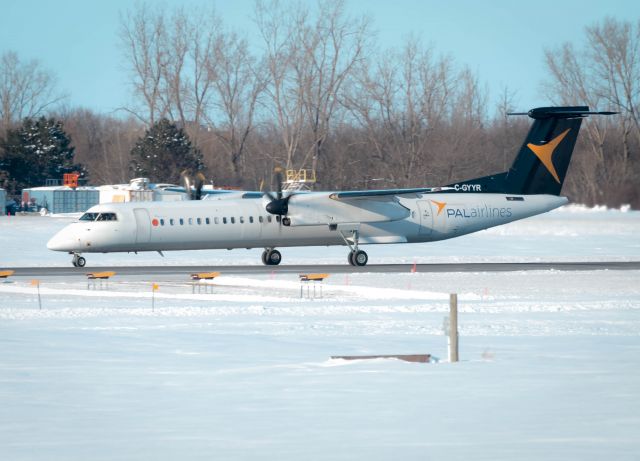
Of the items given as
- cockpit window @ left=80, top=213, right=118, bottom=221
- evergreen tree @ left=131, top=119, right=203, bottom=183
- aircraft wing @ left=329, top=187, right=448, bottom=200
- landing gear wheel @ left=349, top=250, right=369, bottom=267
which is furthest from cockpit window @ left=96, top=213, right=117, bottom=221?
evergreen tree @ left=131, top=119, right=203, bottom=183

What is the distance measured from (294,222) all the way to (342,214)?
205cm

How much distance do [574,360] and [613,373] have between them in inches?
58.7

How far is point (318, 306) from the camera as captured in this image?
25.3 m

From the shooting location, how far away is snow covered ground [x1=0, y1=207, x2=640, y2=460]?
415 inches

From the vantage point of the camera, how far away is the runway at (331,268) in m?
35.3

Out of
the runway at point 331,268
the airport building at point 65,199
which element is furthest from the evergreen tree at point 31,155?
the runway at point 331,268

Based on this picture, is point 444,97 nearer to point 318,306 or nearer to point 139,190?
point 139,190

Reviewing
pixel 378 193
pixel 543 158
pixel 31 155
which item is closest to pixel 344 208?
pixel 378 193

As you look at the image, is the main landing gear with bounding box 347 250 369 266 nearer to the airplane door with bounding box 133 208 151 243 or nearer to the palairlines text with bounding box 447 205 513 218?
the palairlines text with bounding box 447 205 513 218

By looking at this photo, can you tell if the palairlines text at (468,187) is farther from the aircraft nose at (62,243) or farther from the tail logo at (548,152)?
the aircraft nose at (62,243)

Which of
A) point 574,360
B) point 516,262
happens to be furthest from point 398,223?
point 574,360

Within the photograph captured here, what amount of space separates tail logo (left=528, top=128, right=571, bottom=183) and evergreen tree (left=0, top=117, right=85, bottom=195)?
62.7m

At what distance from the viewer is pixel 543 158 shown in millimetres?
40969

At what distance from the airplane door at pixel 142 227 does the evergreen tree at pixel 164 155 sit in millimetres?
50533
